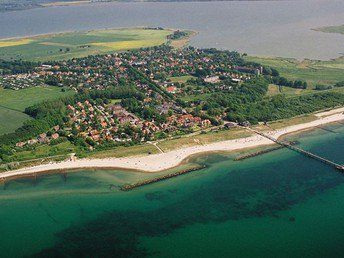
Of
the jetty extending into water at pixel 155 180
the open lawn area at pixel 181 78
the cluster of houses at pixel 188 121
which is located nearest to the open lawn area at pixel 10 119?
the cluster of houses at pixel 188 121

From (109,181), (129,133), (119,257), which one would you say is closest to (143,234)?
(119,257)

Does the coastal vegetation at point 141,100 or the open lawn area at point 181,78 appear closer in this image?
the coastal vegetation at point 141,100

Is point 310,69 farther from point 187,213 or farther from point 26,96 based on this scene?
point 187,213

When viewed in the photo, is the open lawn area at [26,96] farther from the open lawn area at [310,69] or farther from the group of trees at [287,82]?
the open lawn area at [310,69]

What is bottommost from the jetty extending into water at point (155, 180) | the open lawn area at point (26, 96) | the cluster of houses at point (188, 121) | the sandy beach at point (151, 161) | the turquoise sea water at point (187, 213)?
the turquoise sea water at point (187, 213)

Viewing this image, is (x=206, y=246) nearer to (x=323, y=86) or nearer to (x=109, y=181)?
(x=109, y=181)

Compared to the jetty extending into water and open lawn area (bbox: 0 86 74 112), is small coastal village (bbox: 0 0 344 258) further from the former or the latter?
open lawn area (bbox: 0 86 74 112)

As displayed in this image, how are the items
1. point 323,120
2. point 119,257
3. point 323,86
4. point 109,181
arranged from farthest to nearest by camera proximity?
1. point 323,86
2. point 323,120
3. point 109,181
4. point 119,257
